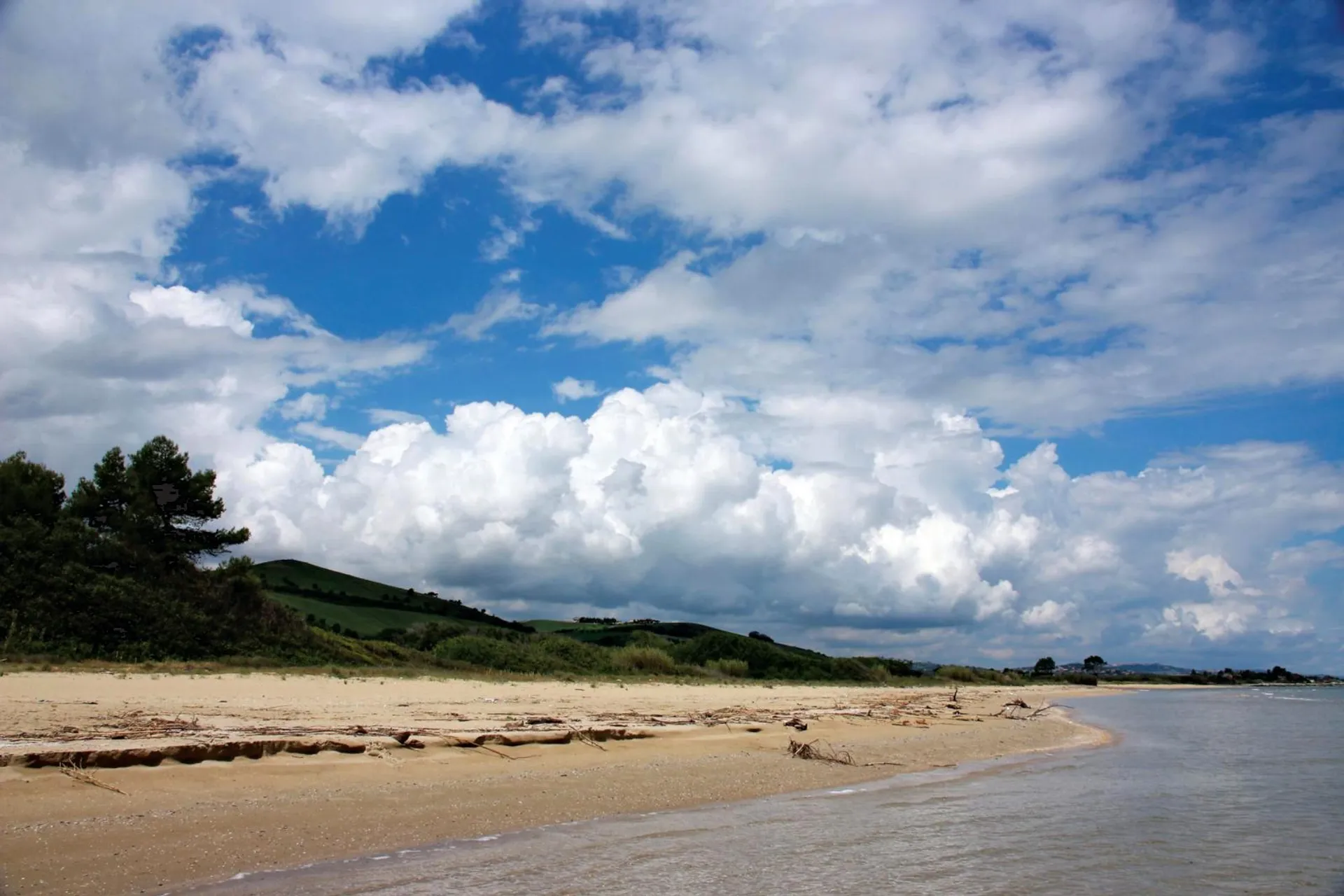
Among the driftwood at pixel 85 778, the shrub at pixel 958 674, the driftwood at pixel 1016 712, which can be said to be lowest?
the shrub at pixel 958 674

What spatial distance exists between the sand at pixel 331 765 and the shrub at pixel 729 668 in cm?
3124

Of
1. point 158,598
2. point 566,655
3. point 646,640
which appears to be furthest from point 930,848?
point 646,640

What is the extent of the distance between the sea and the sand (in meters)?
0.75

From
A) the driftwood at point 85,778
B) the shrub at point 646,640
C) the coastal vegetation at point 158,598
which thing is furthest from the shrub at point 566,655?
the driftwood at point 85,778

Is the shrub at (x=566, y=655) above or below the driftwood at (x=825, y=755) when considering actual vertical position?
above

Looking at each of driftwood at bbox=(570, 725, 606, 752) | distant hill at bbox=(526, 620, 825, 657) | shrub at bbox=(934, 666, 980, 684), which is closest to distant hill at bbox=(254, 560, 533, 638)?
distant hill at bbox=(526, 620, 825, 657)

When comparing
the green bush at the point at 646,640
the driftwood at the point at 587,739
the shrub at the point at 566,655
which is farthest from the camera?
the green bush at the point at 646,640

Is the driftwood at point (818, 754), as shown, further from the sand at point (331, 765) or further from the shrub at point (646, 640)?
the shrub at point (646, 640)

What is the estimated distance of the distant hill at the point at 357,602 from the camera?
232ft

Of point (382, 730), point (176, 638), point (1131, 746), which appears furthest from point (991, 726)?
point (176, 638)

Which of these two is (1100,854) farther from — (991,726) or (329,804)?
(991,726)

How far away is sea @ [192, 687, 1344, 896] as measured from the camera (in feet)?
26.0

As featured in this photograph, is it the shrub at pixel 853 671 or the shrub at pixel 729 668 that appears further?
the shrub at pixel 853 671

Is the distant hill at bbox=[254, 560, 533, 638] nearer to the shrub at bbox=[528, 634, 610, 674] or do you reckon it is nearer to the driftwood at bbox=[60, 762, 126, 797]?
the shrub at bbox=[528, 634, 610, 674]
